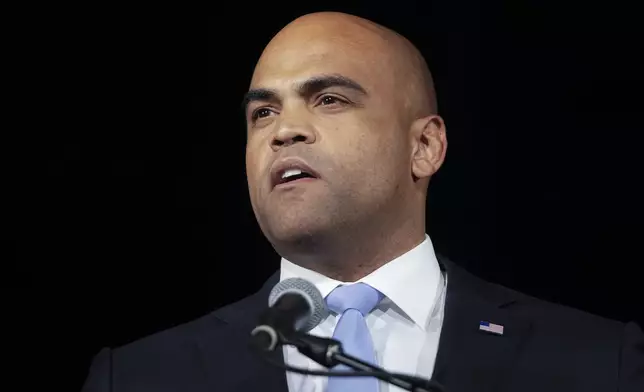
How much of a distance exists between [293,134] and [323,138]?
6cm

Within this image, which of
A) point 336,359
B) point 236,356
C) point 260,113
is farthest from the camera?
point 260,113

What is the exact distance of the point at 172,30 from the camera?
8.95 feet

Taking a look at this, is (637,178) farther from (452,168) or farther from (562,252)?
(452,168)

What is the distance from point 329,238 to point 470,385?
1.41ft

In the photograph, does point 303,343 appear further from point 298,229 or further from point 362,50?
point 362,50

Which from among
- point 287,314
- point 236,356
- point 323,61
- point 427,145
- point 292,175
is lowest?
point 236,356

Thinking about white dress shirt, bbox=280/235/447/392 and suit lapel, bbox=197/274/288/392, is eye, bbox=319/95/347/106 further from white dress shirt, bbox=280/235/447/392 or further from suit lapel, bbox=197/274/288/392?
suit lapel, bbox=197/274/288/392

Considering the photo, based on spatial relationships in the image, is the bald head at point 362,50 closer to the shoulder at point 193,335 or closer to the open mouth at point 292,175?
the open mouth at point 292,175

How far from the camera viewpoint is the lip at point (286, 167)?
2.00 meters

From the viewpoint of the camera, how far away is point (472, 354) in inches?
80.2

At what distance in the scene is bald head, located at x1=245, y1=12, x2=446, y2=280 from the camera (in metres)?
2.00

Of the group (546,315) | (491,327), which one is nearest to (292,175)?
(491,327)

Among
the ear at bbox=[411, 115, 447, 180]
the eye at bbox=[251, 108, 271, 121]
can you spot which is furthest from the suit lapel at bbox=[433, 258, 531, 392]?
the eye at bbox=[251, 108, 271, 121]

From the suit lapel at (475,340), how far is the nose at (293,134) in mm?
506
